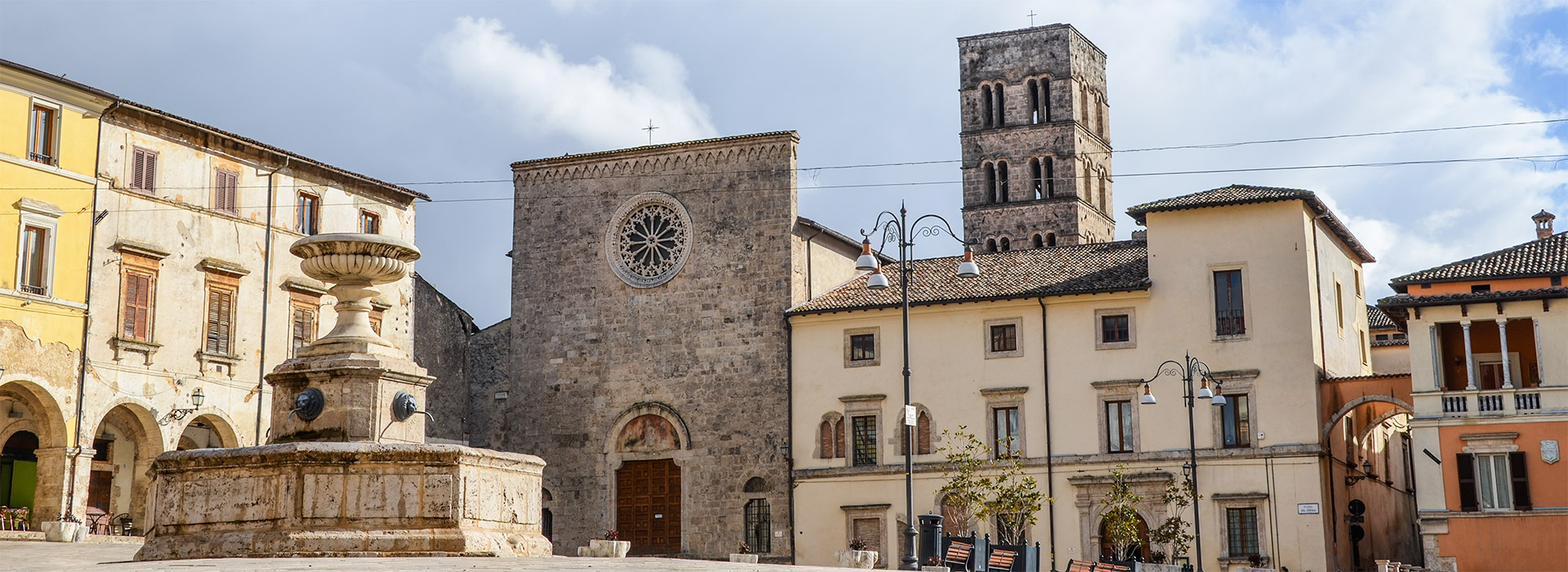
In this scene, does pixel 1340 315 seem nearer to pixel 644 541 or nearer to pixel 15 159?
pixel 644 541

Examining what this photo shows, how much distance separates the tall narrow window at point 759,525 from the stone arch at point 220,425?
39.7 ft

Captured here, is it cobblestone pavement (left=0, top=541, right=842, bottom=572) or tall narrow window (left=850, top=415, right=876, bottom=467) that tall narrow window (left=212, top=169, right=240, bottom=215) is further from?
cobblestone pavement (left=0, top=541, right=842, bottom=572)

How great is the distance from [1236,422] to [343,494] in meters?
23.8

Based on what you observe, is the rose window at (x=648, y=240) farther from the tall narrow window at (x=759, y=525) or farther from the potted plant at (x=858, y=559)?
the potted plant at (x=858, y=559)

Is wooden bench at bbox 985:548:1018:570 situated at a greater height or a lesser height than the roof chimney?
lesser

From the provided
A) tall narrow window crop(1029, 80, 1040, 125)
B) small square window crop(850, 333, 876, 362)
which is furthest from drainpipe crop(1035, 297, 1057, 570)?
tall narrow window crop(1029, 80, 1040, 125)

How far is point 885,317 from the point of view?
1545 inches

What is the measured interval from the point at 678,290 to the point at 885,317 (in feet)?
18.3

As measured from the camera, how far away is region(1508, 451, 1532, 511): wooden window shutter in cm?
3334

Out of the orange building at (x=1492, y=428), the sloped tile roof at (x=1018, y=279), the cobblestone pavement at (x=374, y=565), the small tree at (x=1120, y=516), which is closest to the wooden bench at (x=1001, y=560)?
the cobblestone pavement at (x=374, y=565)

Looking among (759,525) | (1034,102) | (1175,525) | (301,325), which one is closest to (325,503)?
(301,325)

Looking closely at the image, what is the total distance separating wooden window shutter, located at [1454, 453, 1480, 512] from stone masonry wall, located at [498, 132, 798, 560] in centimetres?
1500

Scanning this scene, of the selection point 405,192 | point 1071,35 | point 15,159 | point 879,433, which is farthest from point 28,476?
point 1071,35

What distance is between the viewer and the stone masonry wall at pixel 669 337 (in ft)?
131
